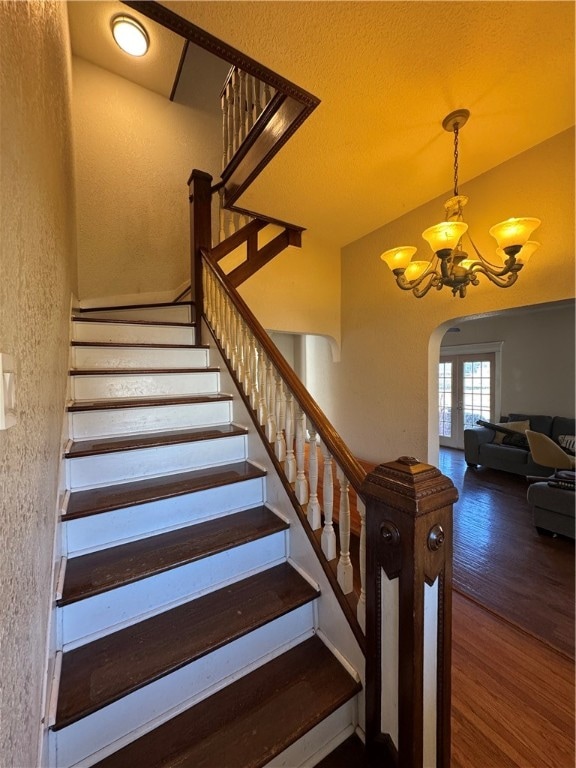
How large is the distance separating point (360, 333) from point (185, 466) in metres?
2.53

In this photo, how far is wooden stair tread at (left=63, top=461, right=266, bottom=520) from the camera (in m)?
1.25

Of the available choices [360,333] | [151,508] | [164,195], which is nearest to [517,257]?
[360,333]

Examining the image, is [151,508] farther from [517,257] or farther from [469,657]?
[517,257]

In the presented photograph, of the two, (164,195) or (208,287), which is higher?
(164,195)

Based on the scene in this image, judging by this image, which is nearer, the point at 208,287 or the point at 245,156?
the point at 245,156

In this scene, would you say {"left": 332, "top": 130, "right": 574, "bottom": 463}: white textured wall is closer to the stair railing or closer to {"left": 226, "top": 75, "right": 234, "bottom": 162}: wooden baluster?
the stair railing

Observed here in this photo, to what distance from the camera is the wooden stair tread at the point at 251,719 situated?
2.94 ft

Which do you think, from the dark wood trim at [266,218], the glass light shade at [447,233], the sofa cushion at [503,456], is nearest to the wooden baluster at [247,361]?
the glass light shade at [447,233]

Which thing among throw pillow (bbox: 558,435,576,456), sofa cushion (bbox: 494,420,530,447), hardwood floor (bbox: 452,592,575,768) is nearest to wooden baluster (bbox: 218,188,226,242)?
hardwood floor (bbox: 452,592,575,768)

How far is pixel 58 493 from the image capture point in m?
1.17

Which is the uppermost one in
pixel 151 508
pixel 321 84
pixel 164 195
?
pixel 164 195

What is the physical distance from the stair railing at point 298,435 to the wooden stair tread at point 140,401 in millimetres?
243

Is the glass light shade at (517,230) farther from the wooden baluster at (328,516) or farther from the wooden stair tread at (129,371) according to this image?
the wooden stair tread at (129,371)

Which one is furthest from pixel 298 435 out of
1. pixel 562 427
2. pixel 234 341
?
pixel 562 427
